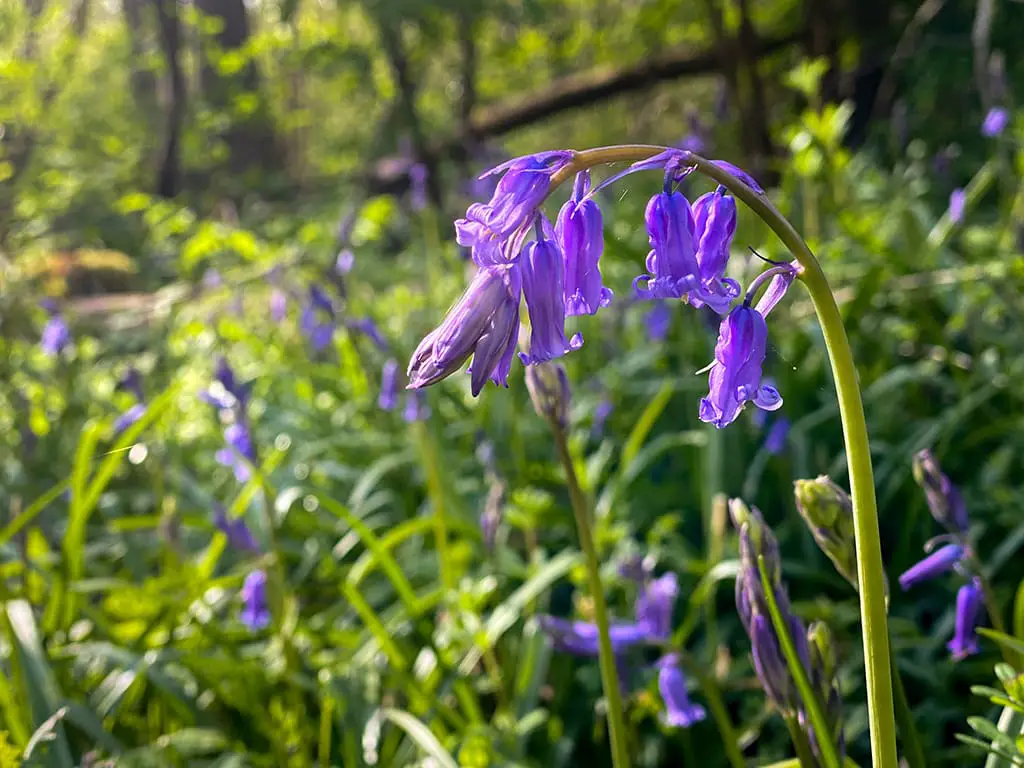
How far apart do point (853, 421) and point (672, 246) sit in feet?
0.81

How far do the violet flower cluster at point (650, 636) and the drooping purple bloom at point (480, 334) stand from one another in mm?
885

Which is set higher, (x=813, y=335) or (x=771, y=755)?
(x=813, y=335)

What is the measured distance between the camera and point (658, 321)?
12.3 ft

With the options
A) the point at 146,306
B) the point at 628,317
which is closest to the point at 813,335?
the point at 628,317

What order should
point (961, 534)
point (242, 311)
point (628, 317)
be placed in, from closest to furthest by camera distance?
point (961, 534), point (628, 317), point (242, 311)

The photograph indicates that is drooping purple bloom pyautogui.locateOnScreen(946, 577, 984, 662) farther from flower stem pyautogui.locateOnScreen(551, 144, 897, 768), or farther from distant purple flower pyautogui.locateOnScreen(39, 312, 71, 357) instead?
distant purple flower pyautogui.locateOnScreen(39, 312, 71, 357)

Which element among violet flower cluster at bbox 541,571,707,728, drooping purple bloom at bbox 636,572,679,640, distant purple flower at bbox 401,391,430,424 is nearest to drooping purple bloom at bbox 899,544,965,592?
violet flower cluster at bbox 541,571,707,728

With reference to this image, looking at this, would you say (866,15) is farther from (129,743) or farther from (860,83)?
(129,743)

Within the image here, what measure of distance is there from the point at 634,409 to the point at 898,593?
126cm

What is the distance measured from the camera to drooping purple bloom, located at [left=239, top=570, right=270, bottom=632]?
238 centimetres

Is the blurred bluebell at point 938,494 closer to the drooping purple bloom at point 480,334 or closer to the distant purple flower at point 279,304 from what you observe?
the drooping purple bloom at point 480,334

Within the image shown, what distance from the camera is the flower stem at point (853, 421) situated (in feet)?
2.77

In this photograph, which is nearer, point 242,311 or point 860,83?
point 242,311

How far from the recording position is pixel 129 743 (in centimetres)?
244
